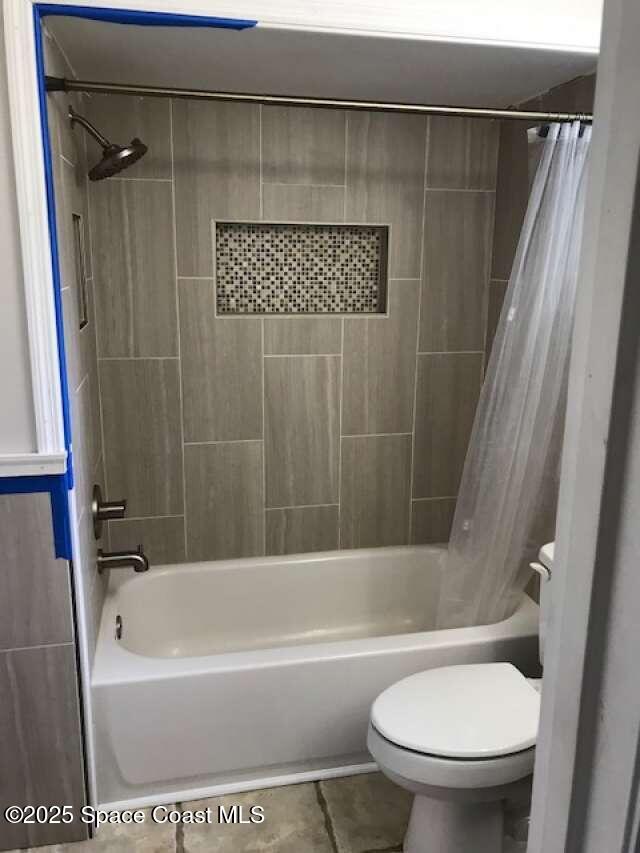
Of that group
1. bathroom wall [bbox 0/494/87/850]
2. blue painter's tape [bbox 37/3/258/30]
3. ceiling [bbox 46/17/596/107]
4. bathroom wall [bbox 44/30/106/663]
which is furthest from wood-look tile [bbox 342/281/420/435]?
bathroom wall [bbox 0/494/87/850]

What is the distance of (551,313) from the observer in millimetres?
2002

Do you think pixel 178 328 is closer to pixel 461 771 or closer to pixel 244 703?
pixel 244 703

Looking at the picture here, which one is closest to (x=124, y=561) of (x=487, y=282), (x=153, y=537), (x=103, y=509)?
(x=103, y=509)

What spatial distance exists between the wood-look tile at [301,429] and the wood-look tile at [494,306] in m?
0.59

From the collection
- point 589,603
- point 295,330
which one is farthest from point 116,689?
point 589,603

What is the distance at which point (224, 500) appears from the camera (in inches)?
105

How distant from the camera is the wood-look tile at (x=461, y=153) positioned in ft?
8.37

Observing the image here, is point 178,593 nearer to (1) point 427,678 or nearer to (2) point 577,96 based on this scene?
(1) point 427,678

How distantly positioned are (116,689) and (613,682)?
174 cm

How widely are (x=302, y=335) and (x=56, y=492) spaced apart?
1.14 metres

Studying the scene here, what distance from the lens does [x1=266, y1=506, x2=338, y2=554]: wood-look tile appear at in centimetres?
275

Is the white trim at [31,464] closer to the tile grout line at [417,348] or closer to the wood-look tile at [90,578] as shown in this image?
the wood-look tile at [90,578]

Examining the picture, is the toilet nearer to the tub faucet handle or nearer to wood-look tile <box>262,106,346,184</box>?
the tub faucet handle

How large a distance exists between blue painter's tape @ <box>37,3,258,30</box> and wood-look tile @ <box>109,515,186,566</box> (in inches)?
63.8
